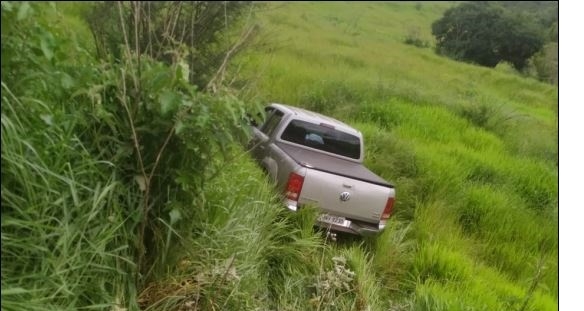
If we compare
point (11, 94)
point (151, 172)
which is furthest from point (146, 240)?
point (11, 94)

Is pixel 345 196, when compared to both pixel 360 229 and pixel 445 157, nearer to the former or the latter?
pixel 360 229

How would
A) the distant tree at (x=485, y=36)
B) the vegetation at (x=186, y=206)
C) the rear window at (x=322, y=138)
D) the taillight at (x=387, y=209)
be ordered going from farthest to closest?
1. the distant tree at (x=485, y=36)
2. the rear window at (x=322, y=138)
3. the taillight at (x=387, y=209)
4. the vegetation at (x=186, y=206)

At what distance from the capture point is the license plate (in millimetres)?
6239

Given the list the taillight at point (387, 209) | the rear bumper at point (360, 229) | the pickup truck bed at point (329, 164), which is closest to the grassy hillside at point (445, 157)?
the rear bumper at point (360, 229)

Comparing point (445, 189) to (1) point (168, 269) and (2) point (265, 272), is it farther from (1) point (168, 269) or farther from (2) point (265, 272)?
A: (1) point (168, 269)

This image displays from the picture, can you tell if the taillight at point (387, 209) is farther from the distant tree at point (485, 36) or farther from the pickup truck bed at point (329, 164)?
the distant tree at point (485, 36)

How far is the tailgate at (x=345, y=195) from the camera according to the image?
19.9ft

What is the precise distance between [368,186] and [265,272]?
1.92 metres

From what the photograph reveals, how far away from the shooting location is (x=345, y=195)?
6.25 metres

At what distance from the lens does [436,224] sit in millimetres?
7816

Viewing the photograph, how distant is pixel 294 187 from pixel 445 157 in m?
4.58

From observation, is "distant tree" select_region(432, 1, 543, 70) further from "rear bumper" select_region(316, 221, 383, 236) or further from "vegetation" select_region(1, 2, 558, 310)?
"rear bumper" select_region(316, 221, 383, 236)

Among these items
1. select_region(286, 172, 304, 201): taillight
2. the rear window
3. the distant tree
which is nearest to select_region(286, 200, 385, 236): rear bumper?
select_region(286, 172, 304, 201): taillight

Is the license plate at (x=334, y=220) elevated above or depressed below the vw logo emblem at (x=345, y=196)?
below
